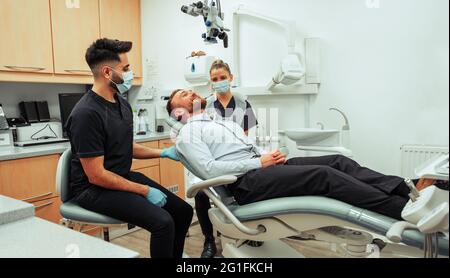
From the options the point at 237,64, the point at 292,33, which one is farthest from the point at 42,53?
the point at 292,33

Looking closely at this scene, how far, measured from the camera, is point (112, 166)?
150cm

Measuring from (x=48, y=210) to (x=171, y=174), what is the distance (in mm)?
1055

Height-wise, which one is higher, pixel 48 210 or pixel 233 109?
pixel 233 109

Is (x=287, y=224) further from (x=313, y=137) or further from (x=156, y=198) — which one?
(x=313, y=137)

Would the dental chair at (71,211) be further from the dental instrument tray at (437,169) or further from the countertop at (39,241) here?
the dental instrument tray at (437,169)

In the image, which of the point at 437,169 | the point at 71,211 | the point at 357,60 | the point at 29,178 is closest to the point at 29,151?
the point at 29,178

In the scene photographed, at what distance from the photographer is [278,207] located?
1.22m

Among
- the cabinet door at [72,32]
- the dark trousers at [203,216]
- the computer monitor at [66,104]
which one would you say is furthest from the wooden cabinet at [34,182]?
the dark trousers at [203,216]

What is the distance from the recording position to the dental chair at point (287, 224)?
3.48ft

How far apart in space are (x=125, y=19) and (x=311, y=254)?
285 cm

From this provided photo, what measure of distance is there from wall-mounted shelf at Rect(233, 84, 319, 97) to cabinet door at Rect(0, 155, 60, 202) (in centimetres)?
144

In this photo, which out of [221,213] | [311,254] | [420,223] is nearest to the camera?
[420,223]

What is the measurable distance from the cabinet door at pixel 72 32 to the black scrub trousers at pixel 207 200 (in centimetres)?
132
